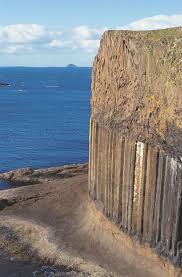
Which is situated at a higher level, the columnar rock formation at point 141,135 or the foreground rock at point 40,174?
the columnar rock formation at point 141,135

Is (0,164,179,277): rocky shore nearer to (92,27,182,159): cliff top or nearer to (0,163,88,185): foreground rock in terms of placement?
(92,27,182,159): cliff top

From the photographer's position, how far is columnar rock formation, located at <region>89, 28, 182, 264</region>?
20.9 meters

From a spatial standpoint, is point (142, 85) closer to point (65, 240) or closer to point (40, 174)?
point (65, 240)

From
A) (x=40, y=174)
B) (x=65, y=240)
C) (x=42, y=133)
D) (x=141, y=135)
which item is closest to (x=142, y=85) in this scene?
(x=141, y=135)

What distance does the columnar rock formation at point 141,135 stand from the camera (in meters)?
20.9

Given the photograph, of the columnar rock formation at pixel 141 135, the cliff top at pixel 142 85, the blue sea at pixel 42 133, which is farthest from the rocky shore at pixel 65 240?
the blue sea at pixel 42 133

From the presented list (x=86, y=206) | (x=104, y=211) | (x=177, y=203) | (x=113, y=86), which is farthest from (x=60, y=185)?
(x=177, y=203)

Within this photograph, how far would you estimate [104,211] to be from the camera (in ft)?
87.8

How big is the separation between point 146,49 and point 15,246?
39.7 ft

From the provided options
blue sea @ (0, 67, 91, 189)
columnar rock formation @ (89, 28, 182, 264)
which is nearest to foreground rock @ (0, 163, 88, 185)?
blue sea @ (0, 67, 91, 189)

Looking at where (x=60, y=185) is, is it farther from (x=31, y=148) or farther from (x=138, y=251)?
(x=31, y=148)

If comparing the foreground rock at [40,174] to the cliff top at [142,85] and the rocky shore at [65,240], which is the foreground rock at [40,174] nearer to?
the rocky shore at [65,240]

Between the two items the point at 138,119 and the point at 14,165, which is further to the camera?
the point at 14,165

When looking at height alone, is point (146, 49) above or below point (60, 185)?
above
